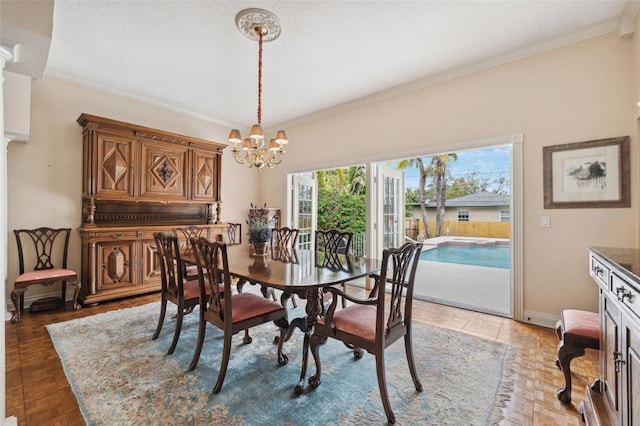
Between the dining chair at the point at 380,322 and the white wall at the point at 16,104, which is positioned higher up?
the white wall at the point at 16,104

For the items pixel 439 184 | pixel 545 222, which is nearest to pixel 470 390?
pixel 545 222

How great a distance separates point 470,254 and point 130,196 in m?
8.35

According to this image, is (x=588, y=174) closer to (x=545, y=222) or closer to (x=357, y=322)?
(x=545, y=222)

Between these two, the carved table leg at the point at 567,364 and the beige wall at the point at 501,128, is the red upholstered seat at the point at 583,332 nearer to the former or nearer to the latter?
the carved table leg at the point at 567,364

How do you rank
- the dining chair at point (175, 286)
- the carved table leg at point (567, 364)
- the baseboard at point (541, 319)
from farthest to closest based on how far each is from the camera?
1. the baseboard at point (541, 319)
2. the dining chair at point (175, 286)
3. the carved table leg at point (567, 364)

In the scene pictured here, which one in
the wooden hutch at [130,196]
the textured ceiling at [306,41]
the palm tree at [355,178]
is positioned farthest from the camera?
the palm tree at [355,178]

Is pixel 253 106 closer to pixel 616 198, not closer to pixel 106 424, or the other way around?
pixel 106 424

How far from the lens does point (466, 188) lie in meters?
11.8

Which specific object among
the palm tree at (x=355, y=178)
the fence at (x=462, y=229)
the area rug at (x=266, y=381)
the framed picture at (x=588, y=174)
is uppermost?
the palm tree at (x=355, y=178)

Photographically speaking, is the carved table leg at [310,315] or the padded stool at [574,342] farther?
the carved table leg at [310,315]

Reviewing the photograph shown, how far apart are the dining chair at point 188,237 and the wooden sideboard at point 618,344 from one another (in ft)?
7.78

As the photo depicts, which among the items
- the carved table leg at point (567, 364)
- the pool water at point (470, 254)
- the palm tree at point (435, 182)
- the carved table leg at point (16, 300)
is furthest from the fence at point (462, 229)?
the carved table leg at point (16, 300)

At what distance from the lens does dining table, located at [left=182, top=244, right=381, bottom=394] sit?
1.86 metres

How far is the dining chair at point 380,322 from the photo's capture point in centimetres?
167
